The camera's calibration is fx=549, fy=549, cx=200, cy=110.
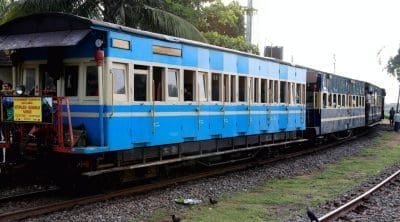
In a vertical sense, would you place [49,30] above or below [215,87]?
above

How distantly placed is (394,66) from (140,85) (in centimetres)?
5952

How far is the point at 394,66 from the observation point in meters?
64.9

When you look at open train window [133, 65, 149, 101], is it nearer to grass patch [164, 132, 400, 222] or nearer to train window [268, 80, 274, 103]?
grass patch [164, 132, 400, 222]

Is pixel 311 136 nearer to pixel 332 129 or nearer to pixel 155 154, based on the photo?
pixel 332 129

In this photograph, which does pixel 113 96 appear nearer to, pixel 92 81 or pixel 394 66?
pixel 92 81

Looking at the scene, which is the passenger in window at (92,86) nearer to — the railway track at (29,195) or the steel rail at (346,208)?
the railway track at (29,195)

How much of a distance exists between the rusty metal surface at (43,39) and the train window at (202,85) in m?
3.67

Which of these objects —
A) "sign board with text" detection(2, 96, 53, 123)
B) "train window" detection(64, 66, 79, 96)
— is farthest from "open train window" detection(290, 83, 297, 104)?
"sign board with text" detection(2, 96, 53, 123)

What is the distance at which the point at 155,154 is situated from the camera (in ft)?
37.7

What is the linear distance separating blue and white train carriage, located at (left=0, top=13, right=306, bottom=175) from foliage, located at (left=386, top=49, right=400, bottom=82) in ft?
178

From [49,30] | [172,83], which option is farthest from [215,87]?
[49,30]

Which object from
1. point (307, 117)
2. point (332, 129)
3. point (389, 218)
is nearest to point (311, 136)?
point (307, 117)

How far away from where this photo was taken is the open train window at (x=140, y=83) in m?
10.5

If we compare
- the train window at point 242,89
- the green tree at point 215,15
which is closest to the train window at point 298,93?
the train window at point 242,89
